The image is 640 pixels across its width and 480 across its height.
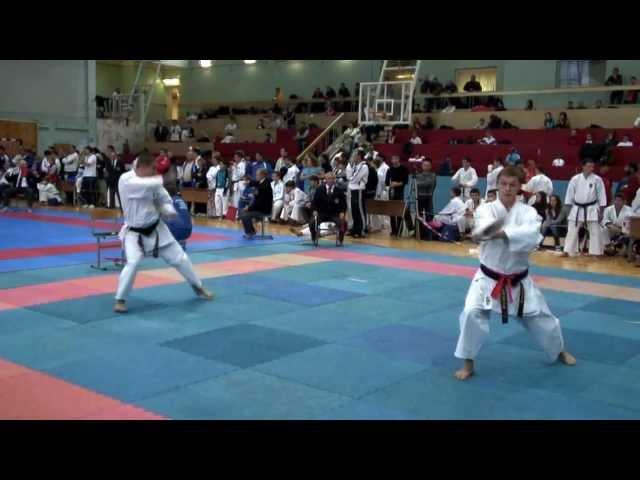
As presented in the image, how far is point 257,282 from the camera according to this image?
8.17 metres

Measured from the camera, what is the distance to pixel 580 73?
2216cm

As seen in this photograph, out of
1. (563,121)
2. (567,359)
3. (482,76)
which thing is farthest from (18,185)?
(482,76)

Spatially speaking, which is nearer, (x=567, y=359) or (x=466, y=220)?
(x=567, y=359)

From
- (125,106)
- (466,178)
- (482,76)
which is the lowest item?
(466,178)

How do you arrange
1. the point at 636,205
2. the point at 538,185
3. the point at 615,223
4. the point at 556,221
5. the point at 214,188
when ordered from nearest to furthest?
the point at 636,205, the point at 615,223, the point at 556,221, the point at 538,185, the point at 214,188

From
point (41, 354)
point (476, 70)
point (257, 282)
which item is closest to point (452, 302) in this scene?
point (257, 282)

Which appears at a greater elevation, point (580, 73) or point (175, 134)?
point (580, 73)

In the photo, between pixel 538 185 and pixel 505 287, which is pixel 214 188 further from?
pixel 505 287

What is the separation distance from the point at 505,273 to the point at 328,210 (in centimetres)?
728

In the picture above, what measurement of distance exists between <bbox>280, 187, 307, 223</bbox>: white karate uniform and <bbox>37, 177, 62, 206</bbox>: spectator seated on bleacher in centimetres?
738

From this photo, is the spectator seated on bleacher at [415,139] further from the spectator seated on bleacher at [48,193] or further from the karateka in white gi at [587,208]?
the spectator seated on bleacher at [48,193]

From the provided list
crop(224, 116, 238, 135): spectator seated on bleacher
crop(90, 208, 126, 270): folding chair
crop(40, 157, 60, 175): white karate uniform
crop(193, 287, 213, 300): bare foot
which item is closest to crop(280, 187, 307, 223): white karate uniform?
crop(90, 208, 126, 270): folding chair

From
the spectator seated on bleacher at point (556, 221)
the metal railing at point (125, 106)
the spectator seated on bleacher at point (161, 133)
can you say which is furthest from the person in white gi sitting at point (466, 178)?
the metal railing at point (125, 106)
